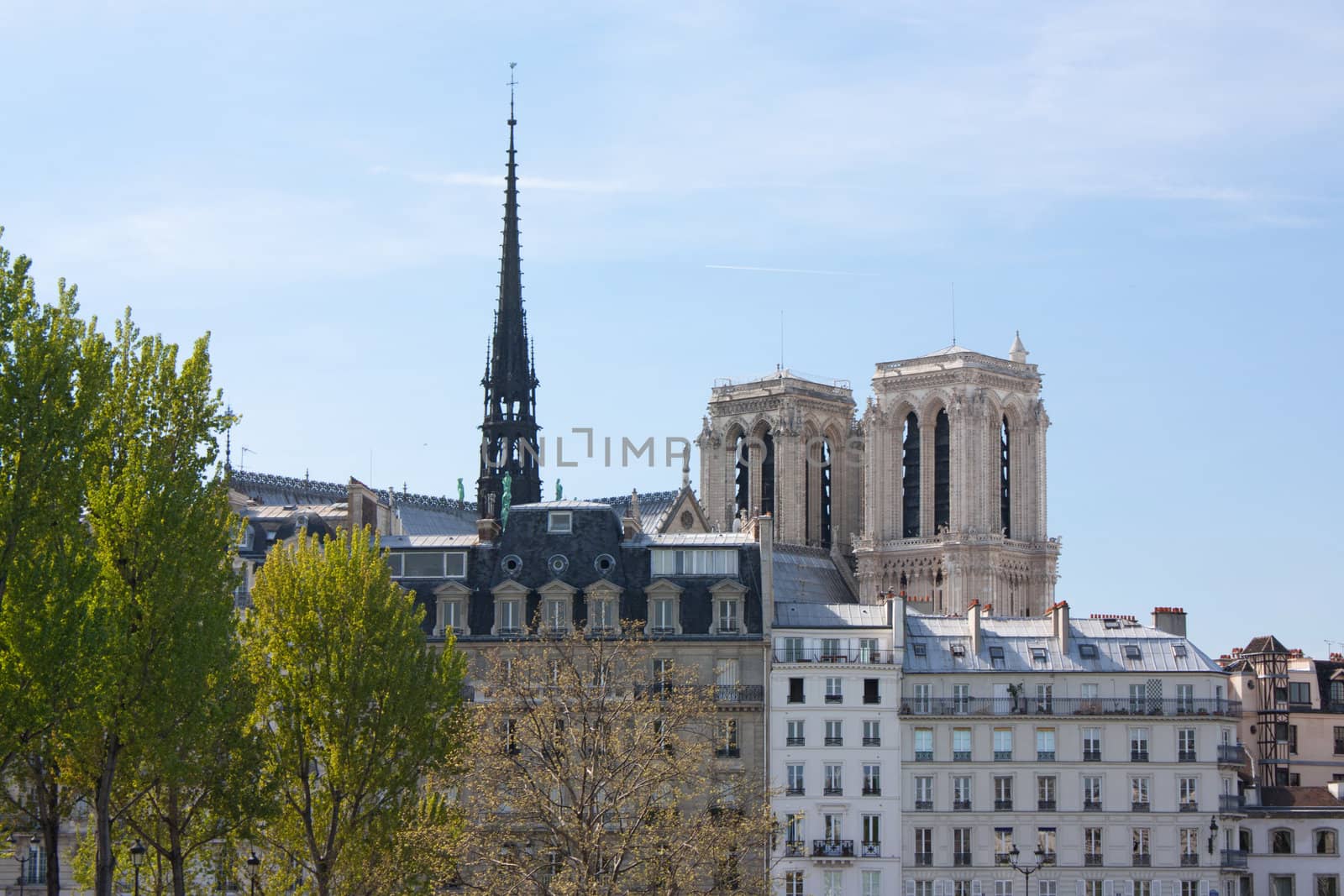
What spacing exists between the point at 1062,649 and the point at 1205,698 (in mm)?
4879

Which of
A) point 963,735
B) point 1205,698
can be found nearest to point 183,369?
point 963,735

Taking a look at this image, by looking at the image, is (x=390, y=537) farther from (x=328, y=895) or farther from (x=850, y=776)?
(x=328, y=895)

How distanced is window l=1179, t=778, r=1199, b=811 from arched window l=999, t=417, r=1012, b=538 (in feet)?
244

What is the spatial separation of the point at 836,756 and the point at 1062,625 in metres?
9.33

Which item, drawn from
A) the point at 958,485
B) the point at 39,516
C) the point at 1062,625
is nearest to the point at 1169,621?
the point at 1062,625

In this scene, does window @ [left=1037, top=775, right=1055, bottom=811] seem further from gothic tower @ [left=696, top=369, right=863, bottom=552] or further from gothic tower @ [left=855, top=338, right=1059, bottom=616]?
gothic tower @ [left=696, top=369, right=863, bottom=552]

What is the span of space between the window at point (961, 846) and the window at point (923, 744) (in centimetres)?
241

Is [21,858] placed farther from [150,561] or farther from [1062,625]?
[1062,625]

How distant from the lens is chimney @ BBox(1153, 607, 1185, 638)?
85.7 meters

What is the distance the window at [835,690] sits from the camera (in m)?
80.2

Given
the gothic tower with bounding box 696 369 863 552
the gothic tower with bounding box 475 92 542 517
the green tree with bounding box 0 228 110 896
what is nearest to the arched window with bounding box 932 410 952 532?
the gothic tower with bounding box 696 369 863 552

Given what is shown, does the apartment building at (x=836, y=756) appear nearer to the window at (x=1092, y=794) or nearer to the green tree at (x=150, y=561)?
the window at (x=1092, y=794)

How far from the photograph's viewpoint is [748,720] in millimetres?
79438

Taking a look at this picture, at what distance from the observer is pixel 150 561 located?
53.7m
